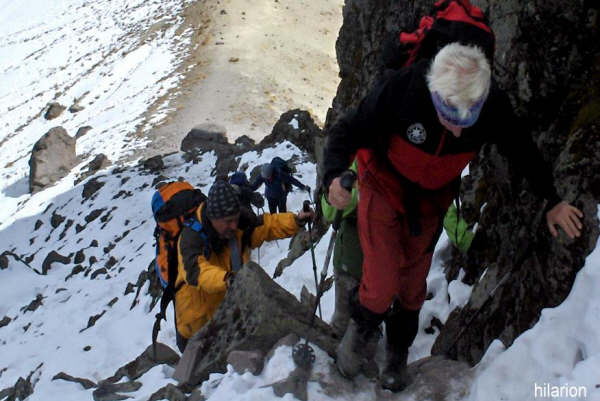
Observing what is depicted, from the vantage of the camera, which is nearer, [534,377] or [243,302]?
[534,377]

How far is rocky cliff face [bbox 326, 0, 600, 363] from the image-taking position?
3.82m

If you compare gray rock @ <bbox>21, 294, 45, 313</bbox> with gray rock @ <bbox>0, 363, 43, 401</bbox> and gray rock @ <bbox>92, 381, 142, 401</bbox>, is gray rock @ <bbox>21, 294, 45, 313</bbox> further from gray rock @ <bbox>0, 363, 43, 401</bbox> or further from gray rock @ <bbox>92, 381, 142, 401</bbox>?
gray rock @ <bbox>92, 381, 142, 401</bbox>

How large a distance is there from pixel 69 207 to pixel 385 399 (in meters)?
21.9

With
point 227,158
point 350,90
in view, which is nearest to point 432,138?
point 350,90

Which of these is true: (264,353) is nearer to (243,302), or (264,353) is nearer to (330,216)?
(243,302)

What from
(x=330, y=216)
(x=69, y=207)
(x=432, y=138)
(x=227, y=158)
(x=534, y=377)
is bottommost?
(x=69, y=207)

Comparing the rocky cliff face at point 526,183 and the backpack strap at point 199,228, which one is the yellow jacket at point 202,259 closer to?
the backpack strap at point 199,228

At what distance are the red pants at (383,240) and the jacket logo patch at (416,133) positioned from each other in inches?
19.0

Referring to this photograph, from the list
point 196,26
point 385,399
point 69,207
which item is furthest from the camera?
point 196,26

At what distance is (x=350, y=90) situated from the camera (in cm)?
968

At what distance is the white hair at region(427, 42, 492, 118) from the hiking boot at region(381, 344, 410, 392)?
2.14 m

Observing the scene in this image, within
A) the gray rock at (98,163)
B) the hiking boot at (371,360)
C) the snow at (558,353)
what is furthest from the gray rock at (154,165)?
the snow at (558,353)
